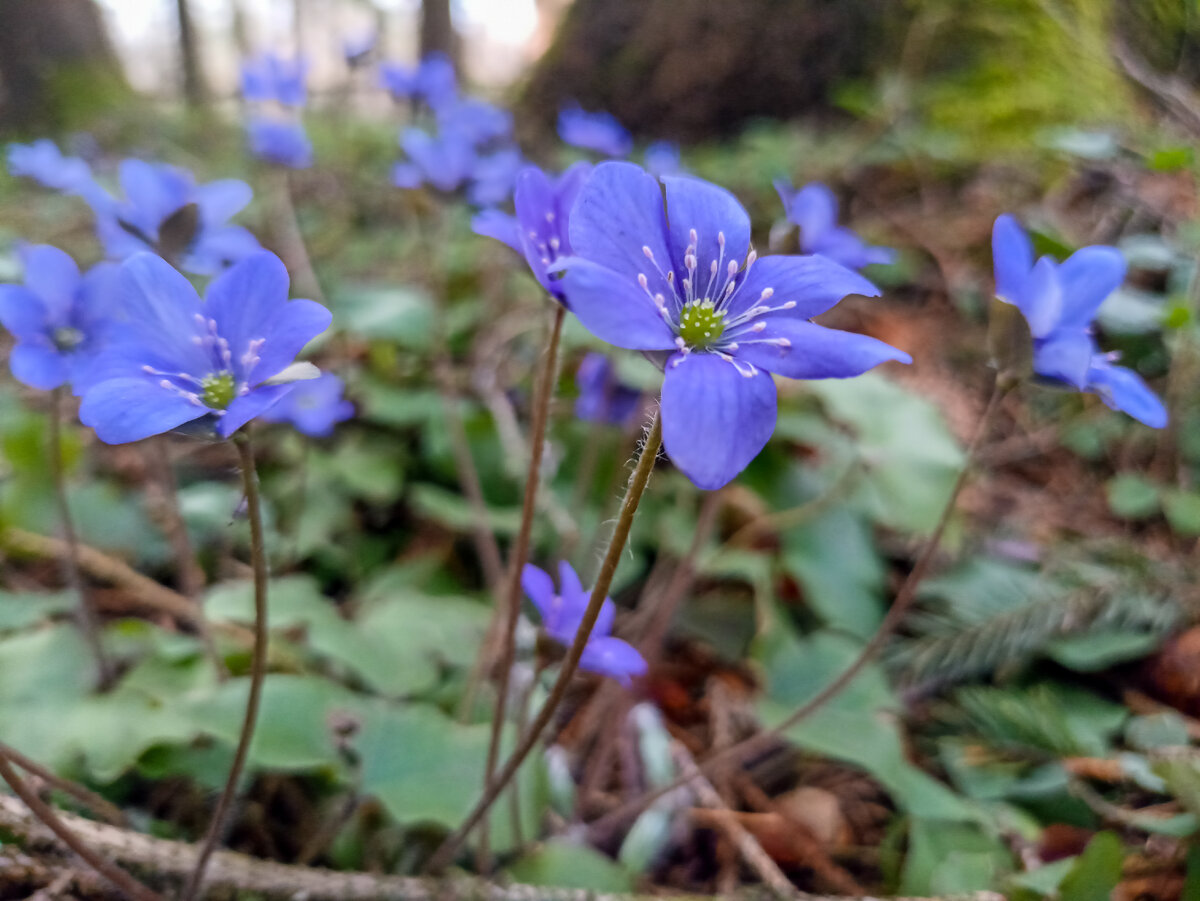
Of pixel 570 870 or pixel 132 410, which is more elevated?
pixel 132 410

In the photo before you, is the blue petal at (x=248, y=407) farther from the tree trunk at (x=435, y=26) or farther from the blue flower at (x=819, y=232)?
the tree trunk at (x=435, y=26)

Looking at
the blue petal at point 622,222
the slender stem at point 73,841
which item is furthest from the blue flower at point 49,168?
the blue petal at point 622,222

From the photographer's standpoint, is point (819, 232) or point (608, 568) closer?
point (608, 568)

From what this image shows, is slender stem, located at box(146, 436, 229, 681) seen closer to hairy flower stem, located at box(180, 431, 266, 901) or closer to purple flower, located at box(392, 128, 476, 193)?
hairy flower stem, located at box(180, 431, 266, 901)

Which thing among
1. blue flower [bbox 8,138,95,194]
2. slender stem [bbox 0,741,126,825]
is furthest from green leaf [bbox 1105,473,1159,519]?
blue flower [bbox 8,138,95,194]

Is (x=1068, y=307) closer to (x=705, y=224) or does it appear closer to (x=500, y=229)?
(x=705, y=224)

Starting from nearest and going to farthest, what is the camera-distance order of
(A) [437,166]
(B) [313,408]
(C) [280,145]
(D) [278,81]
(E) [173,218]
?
(E) [173,218]
(B) [313,408]
(A) [437,166]
(C) [280,145]
(D) [278,81]

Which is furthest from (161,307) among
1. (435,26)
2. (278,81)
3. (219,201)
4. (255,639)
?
(435,26)

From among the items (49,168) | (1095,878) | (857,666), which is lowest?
(1095,878)
